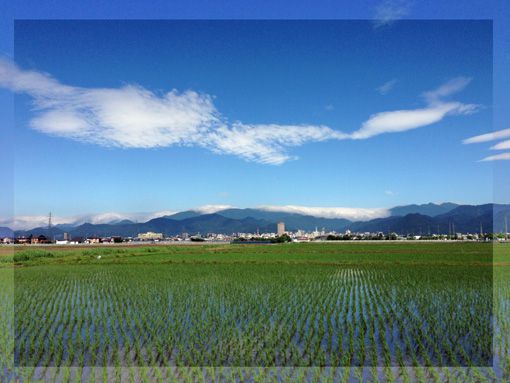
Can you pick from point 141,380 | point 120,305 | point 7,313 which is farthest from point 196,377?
point 7,313

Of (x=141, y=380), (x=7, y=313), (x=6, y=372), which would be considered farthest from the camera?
(x=7, y=313)

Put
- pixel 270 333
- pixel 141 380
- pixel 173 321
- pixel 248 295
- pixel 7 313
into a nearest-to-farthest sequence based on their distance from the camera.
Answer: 1. pixel 141 380
2. pixel 270 333
3. pixel 173 321
4. pixel 7 313
5. pixel 248 295

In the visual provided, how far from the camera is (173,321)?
29.2ft

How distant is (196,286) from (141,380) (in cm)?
920

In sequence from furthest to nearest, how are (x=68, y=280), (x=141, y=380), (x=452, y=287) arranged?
(x=68, y=280) < (x=452, y=287) < (x=141, y=380)

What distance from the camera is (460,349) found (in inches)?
271

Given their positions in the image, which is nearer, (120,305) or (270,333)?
(270,333)

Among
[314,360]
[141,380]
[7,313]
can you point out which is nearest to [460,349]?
[314,360]

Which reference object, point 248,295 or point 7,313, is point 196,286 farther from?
point 7,313

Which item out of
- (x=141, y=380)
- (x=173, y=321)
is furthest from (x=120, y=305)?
(x=141, y=380)

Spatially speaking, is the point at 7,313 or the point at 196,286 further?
the point at 196,286

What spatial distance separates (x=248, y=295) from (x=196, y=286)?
3.19m

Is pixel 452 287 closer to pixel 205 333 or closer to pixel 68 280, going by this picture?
pixel 205 333

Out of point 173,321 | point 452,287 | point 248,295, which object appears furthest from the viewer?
point 452,287
